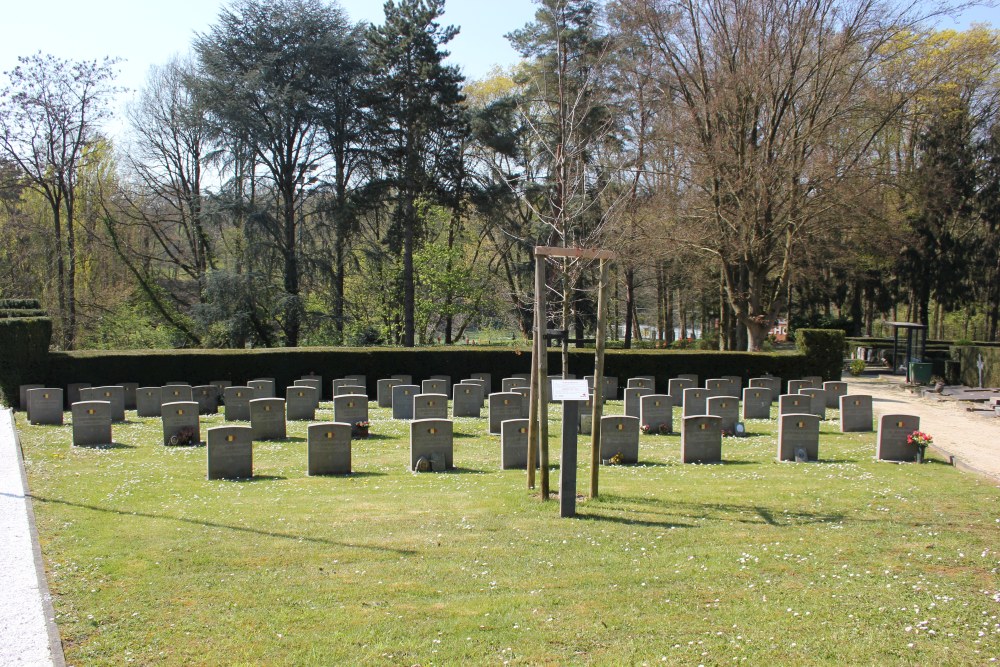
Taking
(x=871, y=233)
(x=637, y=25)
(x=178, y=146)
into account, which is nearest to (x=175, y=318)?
(x=178, y=146)

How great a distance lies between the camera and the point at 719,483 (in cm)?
1091

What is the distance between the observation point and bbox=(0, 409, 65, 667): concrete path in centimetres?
517

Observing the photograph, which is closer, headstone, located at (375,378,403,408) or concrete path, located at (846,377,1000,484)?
concrete path, located at (846,377,1000,484)

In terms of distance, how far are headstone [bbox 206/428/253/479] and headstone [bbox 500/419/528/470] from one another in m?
3.99

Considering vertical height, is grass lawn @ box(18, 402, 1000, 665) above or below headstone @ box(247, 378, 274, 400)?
below

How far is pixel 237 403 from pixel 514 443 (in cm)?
856

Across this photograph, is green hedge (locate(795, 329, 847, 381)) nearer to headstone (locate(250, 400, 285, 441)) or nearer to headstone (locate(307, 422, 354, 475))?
headstone (locate(250, 400, 285, 441))

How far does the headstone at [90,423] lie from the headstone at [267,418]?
2706 millimetres

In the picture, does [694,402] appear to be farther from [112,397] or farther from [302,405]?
[112,397]

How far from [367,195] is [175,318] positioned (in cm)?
1119

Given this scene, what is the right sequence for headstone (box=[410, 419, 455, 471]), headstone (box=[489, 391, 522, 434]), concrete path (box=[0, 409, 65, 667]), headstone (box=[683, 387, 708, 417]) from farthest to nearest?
headstone (box=[683, 387, 708, 417]) < headstone (box=[489, 391, 522, 434]) < headstone (box=[410, 419, 455, 471]) < concrete path (box=[0, 409, 65, 667])

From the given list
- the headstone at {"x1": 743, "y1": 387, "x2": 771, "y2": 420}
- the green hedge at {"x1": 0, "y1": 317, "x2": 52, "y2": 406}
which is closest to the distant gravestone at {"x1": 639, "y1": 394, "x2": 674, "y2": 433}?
the headstone at {"x1": 743, "y1": 387, "x2": 771, "y2": 420}

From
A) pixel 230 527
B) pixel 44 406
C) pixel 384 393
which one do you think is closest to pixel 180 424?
pixel 44 406

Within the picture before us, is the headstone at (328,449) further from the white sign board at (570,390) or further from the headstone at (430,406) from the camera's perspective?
the white sign board at (570,390)
